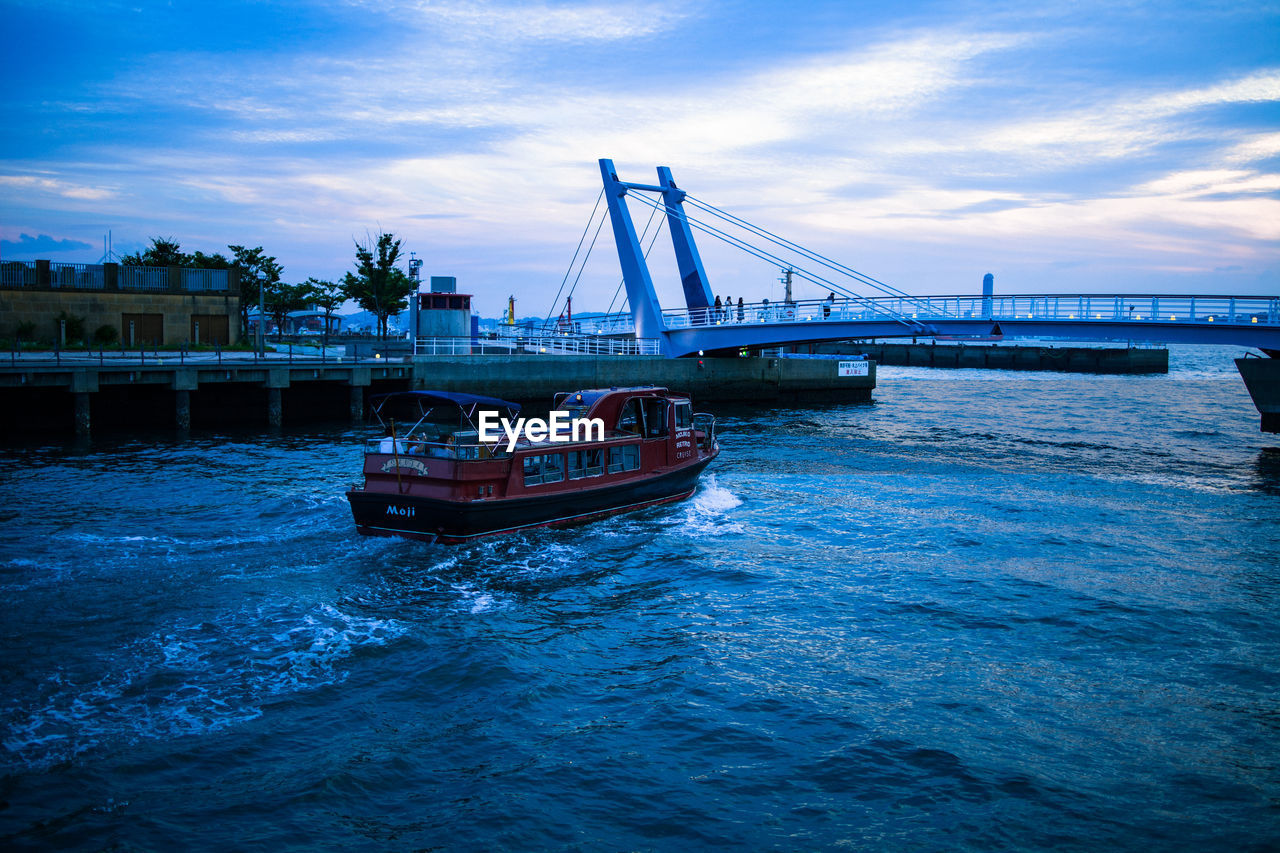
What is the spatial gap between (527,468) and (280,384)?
21.5 m

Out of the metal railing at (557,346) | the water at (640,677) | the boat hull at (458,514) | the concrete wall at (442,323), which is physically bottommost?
the water at (640,677)

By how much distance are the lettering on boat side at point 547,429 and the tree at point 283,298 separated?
64002 mm

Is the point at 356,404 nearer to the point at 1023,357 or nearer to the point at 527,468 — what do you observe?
the point at 527,468

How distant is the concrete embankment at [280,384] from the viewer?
34344 millimetres

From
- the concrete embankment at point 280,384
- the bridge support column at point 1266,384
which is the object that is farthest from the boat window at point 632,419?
the bridge support column at point 1266,384

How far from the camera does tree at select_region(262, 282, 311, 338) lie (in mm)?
80625

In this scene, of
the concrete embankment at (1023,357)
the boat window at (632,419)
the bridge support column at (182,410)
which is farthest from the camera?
the concrete embankment at (1023,357)

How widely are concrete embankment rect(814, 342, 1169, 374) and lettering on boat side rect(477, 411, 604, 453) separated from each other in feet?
263

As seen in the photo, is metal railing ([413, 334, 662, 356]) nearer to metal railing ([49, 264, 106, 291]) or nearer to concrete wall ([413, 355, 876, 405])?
concrete wall ([413, 355, 876, 405])

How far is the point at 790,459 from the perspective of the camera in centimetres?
3391

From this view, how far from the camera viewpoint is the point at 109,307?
48719 mm

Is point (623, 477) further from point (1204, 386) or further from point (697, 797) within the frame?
point (1204, 386)

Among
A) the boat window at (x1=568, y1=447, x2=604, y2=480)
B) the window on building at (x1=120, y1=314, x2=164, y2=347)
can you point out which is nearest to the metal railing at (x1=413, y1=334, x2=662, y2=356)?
the window on building at (x1=120, y1=314, x2=164, y2=347)

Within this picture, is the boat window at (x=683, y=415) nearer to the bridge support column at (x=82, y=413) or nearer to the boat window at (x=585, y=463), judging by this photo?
the boat window at (x=585, y=463)
